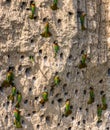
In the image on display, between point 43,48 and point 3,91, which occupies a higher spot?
point 43,48

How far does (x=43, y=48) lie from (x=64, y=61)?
0.23 metres

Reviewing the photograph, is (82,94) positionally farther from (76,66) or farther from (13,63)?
(13,63)

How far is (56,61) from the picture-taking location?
3.72 metres

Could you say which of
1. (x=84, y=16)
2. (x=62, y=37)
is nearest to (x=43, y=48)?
(x=62, y=37)

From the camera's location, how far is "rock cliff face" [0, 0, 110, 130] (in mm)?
3582

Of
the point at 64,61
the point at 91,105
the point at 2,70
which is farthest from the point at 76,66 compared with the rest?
the point at 2,70

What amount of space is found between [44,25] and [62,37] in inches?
7.8

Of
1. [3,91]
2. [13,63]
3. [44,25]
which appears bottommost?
[3,91]

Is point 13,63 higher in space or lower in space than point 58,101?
higher

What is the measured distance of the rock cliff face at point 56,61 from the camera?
11.8ft

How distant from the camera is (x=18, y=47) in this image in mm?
3596

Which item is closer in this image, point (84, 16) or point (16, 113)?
point (16, 113)

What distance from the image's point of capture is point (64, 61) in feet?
12.3

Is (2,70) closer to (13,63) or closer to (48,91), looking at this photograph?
(13,63)
